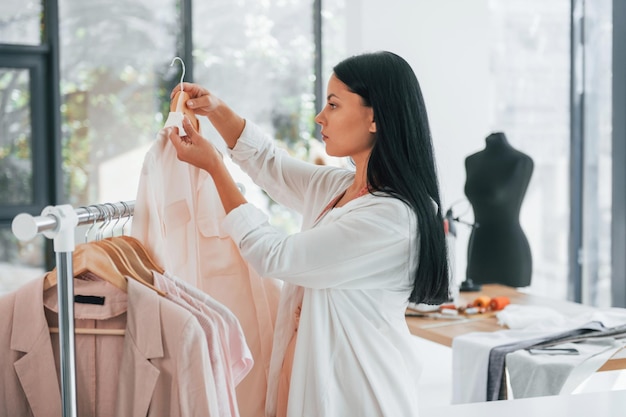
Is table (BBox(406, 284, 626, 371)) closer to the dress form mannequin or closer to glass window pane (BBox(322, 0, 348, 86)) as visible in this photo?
the dress form mannequin

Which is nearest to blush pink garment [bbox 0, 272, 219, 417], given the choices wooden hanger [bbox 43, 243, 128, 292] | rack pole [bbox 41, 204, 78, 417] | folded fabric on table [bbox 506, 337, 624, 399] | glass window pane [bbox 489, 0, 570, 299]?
wooden hanger [bbox 43, 243, 128, 292]

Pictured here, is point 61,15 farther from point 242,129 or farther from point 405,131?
point 405,131

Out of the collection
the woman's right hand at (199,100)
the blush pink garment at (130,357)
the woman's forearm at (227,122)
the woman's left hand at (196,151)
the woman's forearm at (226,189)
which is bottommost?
the blush pink garment at (130,357)

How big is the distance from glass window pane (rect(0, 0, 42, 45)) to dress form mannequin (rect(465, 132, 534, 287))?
7.88 ft

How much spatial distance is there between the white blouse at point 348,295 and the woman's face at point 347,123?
0.42 ft

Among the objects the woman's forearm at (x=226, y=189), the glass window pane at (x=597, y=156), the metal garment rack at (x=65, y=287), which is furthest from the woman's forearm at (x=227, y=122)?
the glass window pane at (x=597, y=156)

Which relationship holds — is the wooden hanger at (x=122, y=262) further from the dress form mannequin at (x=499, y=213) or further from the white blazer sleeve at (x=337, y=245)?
the dress form mannequin at (x=499, y=213)

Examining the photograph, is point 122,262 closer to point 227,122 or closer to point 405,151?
point 227,122

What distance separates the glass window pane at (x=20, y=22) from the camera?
461 centimetres

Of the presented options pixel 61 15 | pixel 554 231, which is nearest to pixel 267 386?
pixel 61 15

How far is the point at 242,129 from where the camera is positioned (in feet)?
7.18

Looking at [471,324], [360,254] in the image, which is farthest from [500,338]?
[360,254]

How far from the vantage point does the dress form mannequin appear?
418cm

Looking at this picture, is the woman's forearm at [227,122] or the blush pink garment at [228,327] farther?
the woman's forearm at [227,122]
